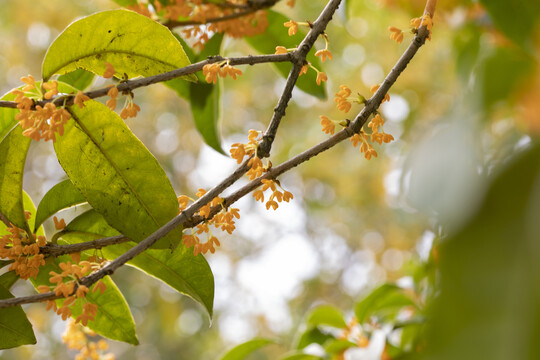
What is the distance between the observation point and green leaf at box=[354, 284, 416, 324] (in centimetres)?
165

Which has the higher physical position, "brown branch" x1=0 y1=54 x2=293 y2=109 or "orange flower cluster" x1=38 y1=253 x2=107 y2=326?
"brown branch" x1=0 y1=54 x2=293 y2=109

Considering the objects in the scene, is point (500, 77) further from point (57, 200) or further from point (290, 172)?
point (290, 172)

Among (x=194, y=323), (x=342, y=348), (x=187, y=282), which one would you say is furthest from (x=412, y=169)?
(x=194, y=323)

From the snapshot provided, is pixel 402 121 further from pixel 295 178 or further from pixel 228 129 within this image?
pixel 228 129

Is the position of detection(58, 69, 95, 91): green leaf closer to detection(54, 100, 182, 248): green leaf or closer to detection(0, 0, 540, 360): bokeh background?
detection(54, 100, 182, 248): green leaf

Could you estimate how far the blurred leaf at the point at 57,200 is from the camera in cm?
108

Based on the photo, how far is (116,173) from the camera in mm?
961

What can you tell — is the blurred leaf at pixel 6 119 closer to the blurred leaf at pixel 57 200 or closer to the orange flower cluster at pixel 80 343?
the blurred leaf at pixel 57 200

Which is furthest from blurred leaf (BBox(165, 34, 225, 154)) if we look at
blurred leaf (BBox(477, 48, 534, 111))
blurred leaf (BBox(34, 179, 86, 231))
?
blurred leaf (BBox(477, 48, 534, 111))

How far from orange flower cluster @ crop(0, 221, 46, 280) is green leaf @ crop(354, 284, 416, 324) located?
96 centimetres

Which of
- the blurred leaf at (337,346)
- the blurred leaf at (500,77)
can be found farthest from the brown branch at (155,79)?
the blurred leaf at (337,346)

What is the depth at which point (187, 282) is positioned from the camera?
3.47 feet

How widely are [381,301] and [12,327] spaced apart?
1.04 metres

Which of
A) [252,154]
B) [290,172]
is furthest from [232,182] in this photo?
[290,172]
